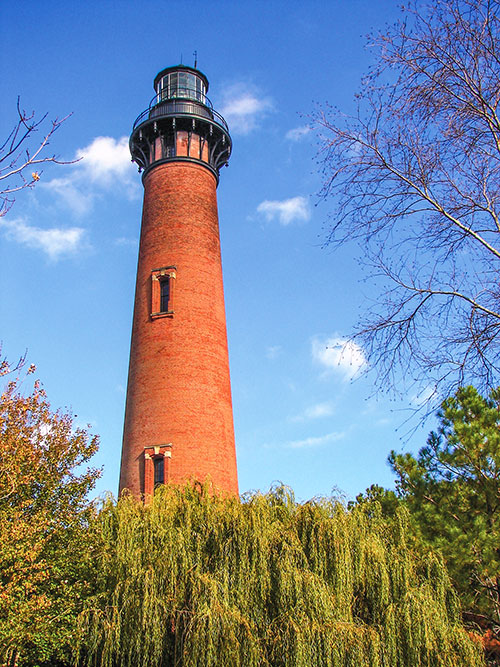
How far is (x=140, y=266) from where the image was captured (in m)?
20.8

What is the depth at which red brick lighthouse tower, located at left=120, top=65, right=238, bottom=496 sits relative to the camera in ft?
58.3

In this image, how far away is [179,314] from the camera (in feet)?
63.3

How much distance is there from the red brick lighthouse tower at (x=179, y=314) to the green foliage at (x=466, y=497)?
16.4ft

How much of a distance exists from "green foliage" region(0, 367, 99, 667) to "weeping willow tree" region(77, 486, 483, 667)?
2.05 feet

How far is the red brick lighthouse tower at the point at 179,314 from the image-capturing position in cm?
1777

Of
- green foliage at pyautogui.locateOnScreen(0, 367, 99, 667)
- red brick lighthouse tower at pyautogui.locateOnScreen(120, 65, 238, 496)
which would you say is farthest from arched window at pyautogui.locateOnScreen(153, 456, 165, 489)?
green foliage at pyautogui.locateOnScreen(0, 367, 99, 667)

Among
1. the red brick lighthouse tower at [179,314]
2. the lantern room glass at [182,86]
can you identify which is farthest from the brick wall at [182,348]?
the lantern room glass at [182,86]

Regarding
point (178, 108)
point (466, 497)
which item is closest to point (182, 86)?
point (178, 108)

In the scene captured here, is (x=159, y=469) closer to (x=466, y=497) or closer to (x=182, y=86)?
(x=466, y=497)

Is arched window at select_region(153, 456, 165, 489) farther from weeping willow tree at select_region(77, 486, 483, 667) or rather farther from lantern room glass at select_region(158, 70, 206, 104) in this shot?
lantern room glass at select_region(158, 70, 206, 104)

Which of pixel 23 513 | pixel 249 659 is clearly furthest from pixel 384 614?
pixel 23 513

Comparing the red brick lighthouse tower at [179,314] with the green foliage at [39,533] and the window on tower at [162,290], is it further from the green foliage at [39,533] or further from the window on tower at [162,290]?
the green foliage at [39,533]

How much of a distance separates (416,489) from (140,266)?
1061 centimetres

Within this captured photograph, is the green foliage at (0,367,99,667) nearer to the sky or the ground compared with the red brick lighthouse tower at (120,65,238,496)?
nearer to the ground
